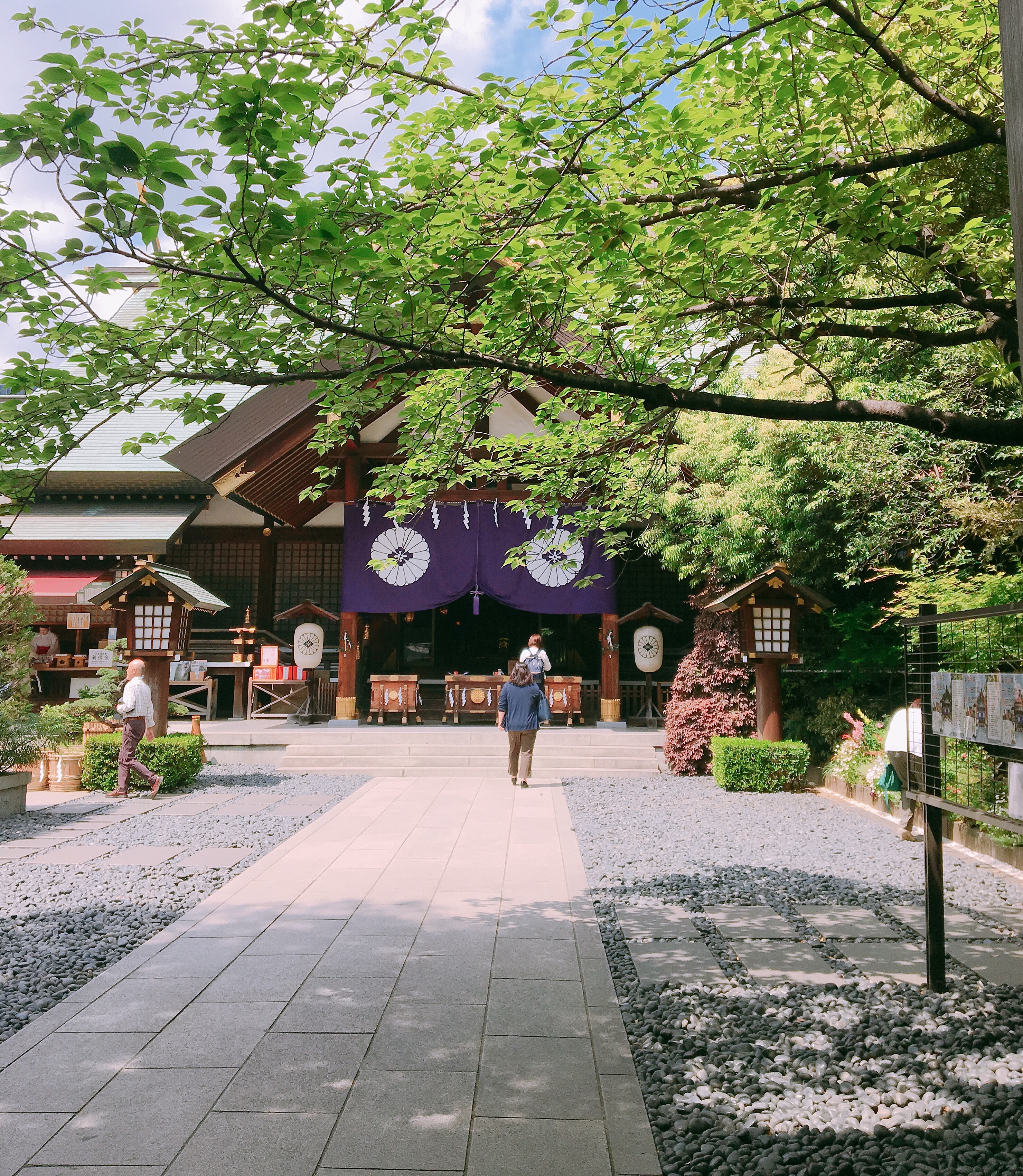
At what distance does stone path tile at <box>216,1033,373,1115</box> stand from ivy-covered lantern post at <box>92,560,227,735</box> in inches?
307

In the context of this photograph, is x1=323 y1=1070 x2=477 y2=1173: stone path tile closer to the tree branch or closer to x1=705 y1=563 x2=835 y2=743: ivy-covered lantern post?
the tree branch

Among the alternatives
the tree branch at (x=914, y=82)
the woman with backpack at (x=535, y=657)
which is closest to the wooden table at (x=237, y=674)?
the woman with backpack at (x=535, y=657)

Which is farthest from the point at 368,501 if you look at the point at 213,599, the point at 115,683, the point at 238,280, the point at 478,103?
the point at 238,280

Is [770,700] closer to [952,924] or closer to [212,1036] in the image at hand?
[952,924]

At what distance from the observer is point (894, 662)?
10.5 meters

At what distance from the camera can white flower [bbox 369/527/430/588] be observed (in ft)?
48.1

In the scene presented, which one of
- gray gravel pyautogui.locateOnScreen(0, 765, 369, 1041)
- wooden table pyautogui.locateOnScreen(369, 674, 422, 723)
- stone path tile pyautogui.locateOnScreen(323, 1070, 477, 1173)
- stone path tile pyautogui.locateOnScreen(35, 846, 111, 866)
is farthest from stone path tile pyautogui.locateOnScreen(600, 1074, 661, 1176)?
wooden table pyautogui.locateOnScreen(369, 674, 422, 723)

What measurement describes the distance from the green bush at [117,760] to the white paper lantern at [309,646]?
5.31m

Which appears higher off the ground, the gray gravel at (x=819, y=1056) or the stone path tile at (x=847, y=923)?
the gray gravel at (x=819, y=1056)

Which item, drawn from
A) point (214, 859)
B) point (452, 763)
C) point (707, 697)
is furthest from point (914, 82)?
point (452, 763)

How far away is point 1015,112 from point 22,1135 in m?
3.57

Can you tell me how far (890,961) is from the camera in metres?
4.30

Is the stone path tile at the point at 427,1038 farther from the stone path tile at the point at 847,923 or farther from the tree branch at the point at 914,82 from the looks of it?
the tree branch at the point at 914,82

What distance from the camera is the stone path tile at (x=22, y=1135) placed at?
2422 mm
